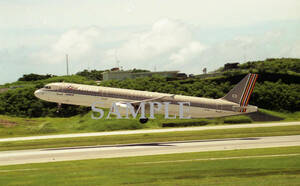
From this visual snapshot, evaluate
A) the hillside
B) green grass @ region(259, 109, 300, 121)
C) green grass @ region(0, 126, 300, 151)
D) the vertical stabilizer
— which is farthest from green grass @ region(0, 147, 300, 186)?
the hillside

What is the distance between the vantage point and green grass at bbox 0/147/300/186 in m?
24.6

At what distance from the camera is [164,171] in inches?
1073

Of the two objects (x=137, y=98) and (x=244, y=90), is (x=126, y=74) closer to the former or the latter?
(x=137, y=98)

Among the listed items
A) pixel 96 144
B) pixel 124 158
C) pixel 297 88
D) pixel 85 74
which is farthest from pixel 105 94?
pixel 85 74

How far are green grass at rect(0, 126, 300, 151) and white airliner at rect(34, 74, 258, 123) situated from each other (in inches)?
119

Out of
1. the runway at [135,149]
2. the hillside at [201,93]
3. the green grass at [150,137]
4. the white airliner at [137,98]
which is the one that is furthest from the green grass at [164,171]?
the hillside at [201,93]

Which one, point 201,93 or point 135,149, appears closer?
point 135,149

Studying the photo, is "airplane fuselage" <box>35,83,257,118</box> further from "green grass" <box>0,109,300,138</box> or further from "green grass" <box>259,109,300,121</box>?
"green grass" <box>259,109,300,121</box>

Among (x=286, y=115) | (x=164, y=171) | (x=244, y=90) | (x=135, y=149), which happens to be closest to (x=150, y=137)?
(x=135, y=149)

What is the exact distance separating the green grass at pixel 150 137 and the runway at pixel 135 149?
122 inches

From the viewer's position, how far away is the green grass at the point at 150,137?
45219 millimetres

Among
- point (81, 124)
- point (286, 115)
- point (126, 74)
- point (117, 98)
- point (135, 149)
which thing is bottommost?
point (286, 115)

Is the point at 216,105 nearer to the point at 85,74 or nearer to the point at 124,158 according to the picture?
the point at 124,158

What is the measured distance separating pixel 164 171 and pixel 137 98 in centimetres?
2450
